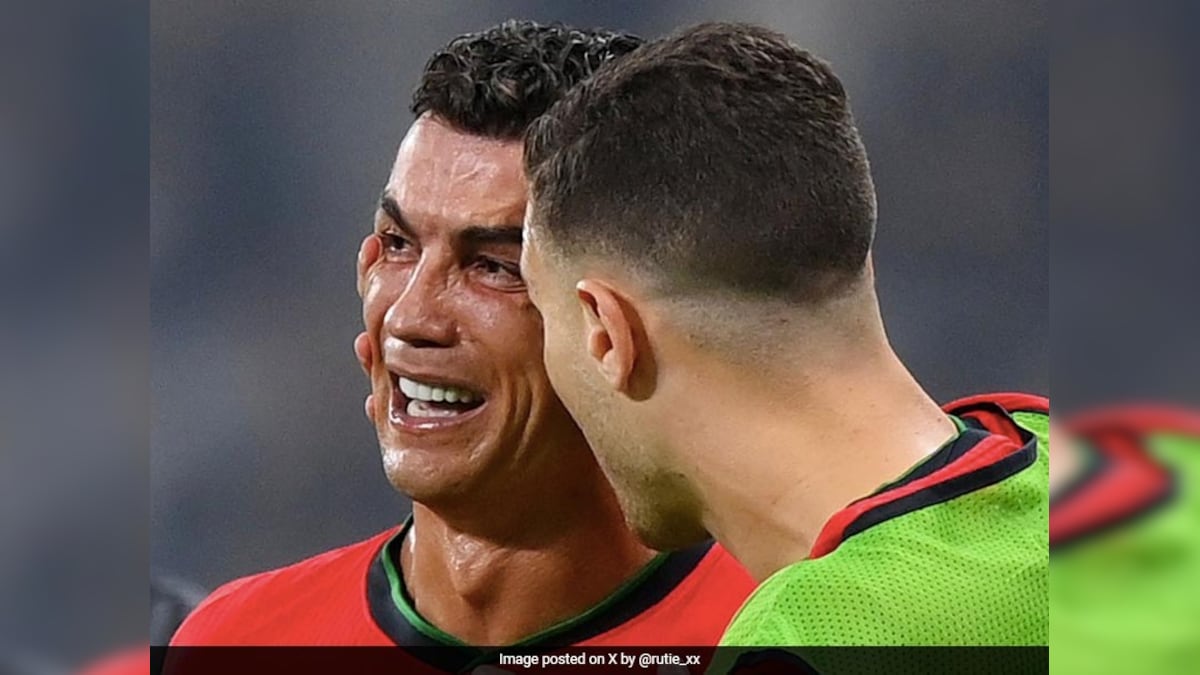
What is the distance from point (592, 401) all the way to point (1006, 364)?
1.35 ft

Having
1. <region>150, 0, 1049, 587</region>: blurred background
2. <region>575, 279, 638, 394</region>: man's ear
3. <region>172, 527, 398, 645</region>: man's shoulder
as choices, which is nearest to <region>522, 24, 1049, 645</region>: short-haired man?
<region>575, 279, 638, 394</region>: man's ear

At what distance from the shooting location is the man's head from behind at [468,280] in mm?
1525

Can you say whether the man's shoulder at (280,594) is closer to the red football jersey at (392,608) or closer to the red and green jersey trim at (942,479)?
the red football jersey at (392,608)

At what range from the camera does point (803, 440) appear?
1379 mm

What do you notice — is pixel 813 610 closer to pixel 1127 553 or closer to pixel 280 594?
pixel 1127 553

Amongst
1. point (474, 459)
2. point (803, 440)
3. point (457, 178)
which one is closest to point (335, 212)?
point (457, 178)

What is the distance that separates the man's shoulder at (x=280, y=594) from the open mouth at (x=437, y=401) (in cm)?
15

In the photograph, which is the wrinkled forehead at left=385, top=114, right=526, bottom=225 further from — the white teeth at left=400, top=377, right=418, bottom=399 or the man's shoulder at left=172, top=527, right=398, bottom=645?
the man's shoulder at left=172, top=527, right=398, bottom=645

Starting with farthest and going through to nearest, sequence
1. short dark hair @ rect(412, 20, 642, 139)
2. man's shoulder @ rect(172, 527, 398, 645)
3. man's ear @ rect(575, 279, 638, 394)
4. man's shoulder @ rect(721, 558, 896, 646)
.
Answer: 1. man's shoulder @ rect(172, 527, 398, 645)
2. short dark hair @ rect(412, 20, 642, 139)
3. man's ear @ rect(575, 279, 638, 394)
4. man's shoulder @ rect(721, 558, 896, 646)

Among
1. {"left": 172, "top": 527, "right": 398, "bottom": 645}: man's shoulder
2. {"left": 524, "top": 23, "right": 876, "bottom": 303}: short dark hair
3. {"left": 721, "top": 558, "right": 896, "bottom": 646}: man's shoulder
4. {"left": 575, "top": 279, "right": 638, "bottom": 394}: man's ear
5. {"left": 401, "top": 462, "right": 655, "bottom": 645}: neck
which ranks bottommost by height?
{"left": 172, "top": 527, "right": 398, "bottom": 645}: man's shoulder

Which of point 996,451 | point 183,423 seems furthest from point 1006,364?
point 183,423

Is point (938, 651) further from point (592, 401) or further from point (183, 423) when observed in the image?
point (183, 423)

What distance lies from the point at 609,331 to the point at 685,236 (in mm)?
106

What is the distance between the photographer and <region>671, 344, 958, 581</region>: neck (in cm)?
136
